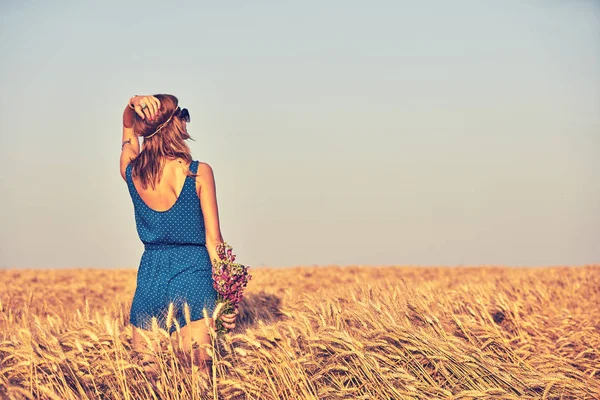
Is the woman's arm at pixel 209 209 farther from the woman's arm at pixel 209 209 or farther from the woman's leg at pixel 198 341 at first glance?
the woman's leg at pixel 198 341

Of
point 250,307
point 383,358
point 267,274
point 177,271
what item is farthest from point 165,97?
point 267,274

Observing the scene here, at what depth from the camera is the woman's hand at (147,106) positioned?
355 centimetres

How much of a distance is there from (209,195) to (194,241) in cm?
27

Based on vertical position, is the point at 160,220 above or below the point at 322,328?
above

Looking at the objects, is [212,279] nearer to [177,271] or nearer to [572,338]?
[177,271]

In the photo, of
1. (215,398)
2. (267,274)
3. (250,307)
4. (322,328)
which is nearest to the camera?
(215,398)

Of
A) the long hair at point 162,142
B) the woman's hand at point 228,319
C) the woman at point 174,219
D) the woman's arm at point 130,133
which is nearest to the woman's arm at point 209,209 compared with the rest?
the woman at point 174,219

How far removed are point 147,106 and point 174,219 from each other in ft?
2.06

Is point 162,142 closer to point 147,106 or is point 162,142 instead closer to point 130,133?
point 147,106

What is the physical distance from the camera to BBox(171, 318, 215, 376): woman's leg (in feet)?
11.4

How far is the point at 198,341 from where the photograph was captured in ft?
11.6

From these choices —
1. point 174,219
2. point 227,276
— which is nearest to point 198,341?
point 227,276

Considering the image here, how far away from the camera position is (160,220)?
144 inches

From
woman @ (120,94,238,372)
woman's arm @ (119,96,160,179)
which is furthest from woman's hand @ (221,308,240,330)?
woman's arm @ (119,96,160,179)
